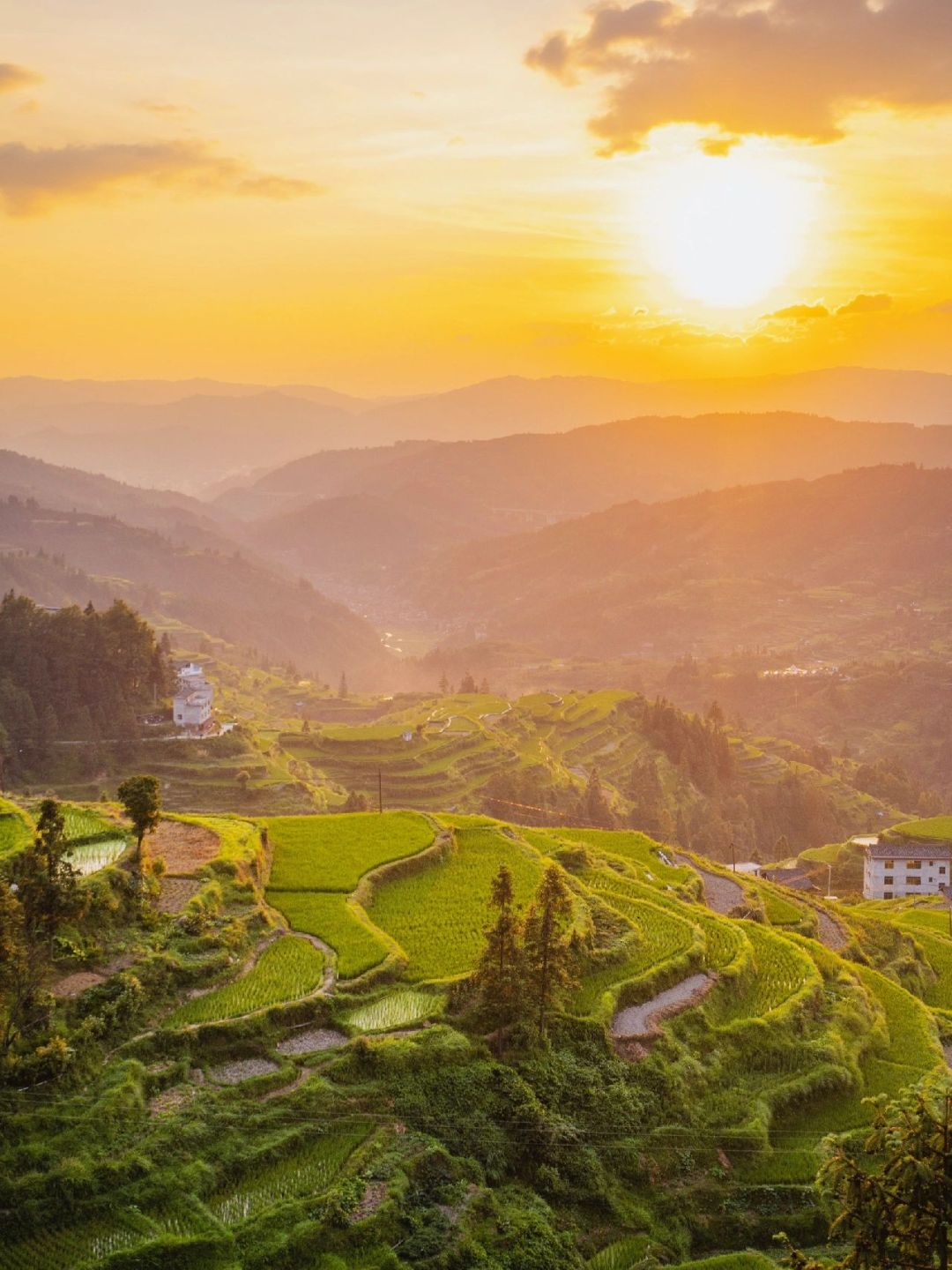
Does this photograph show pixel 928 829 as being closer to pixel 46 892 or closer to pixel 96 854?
pixel 96 854

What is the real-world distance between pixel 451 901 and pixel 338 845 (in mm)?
6164

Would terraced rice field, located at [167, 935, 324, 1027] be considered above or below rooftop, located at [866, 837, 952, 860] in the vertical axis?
above

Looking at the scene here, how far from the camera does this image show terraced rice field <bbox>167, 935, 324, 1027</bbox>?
2441 cm

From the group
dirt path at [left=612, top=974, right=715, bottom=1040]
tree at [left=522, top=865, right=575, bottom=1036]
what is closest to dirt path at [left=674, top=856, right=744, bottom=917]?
dirt path at [left=612, top=974, right=715, bottom=1040]

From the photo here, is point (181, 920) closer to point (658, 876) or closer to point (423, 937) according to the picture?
point (423, 937)

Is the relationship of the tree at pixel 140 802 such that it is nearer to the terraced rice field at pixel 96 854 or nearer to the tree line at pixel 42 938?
the terraced rice field at pixel 96 854

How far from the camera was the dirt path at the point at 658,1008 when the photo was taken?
27891 mm

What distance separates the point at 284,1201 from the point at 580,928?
1388cm

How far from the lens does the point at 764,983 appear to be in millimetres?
32500

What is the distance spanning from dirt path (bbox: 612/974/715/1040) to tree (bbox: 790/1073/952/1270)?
1521 cm

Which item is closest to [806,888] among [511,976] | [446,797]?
[446,797]

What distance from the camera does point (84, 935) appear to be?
25.6m

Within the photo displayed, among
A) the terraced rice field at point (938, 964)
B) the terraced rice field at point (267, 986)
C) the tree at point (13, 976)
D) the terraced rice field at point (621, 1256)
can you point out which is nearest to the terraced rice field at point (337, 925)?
the terraced rice field at point (267, 986)

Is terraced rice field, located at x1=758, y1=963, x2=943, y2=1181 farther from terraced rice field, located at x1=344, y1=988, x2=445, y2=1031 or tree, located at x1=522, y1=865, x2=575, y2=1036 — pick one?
terraced rice field, located at x1=344, y1=988, x2=445, y2=1031
